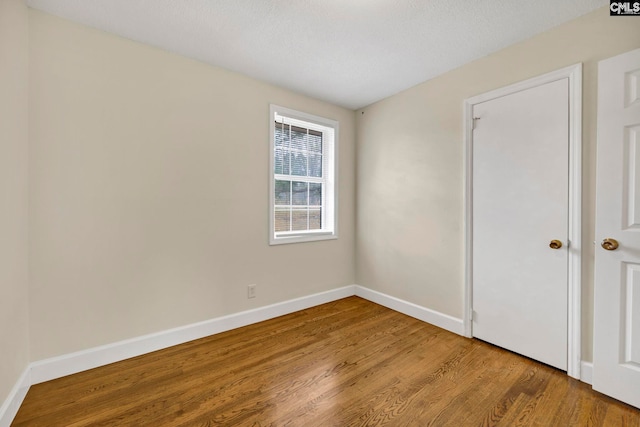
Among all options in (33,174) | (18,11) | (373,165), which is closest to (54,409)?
(33,174)

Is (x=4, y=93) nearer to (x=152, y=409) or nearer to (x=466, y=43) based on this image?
(x=152, y=409)

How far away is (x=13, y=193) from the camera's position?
1568 mm

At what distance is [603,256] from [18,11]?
384 centimetres

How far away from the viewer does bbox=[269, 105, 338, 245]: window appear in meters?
3.01

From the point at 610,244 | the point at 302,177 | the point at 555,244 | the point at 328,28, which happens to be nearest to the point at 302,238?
the point at 302,177

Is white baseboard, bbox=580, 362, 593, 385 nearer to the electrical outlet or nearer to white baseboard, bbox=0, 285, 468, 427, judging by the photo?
white baseboard, bbox=0, 285, 468, 427

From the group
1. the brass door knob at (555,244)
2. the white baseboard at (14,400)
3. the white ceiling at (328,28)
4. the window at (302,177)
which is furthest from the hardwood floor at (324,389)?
the white ceiling at (328,28)

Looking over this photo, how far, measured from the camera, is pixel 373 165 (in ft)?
11.1

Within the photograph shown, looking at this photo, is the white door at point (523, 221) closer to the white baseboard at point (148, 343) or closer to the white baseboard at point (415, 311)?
the white baseboard at point (415, 311)

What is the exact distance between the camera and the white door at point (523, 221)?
1939 mm

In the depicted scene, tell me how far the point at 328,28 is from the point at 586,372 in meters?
2.94

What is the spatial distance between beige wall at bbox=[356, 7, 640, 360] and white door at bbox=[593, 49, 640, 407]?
10 centimetres

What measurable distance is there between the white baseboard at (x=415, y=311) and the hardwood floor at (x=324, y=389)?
0.57 ft

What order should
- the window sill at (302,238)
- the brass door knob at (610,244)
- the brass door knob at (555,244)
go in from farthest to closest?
the window sill at (302,238)
the brass door knob at (555,244)
the brass door knob at (610,244)
